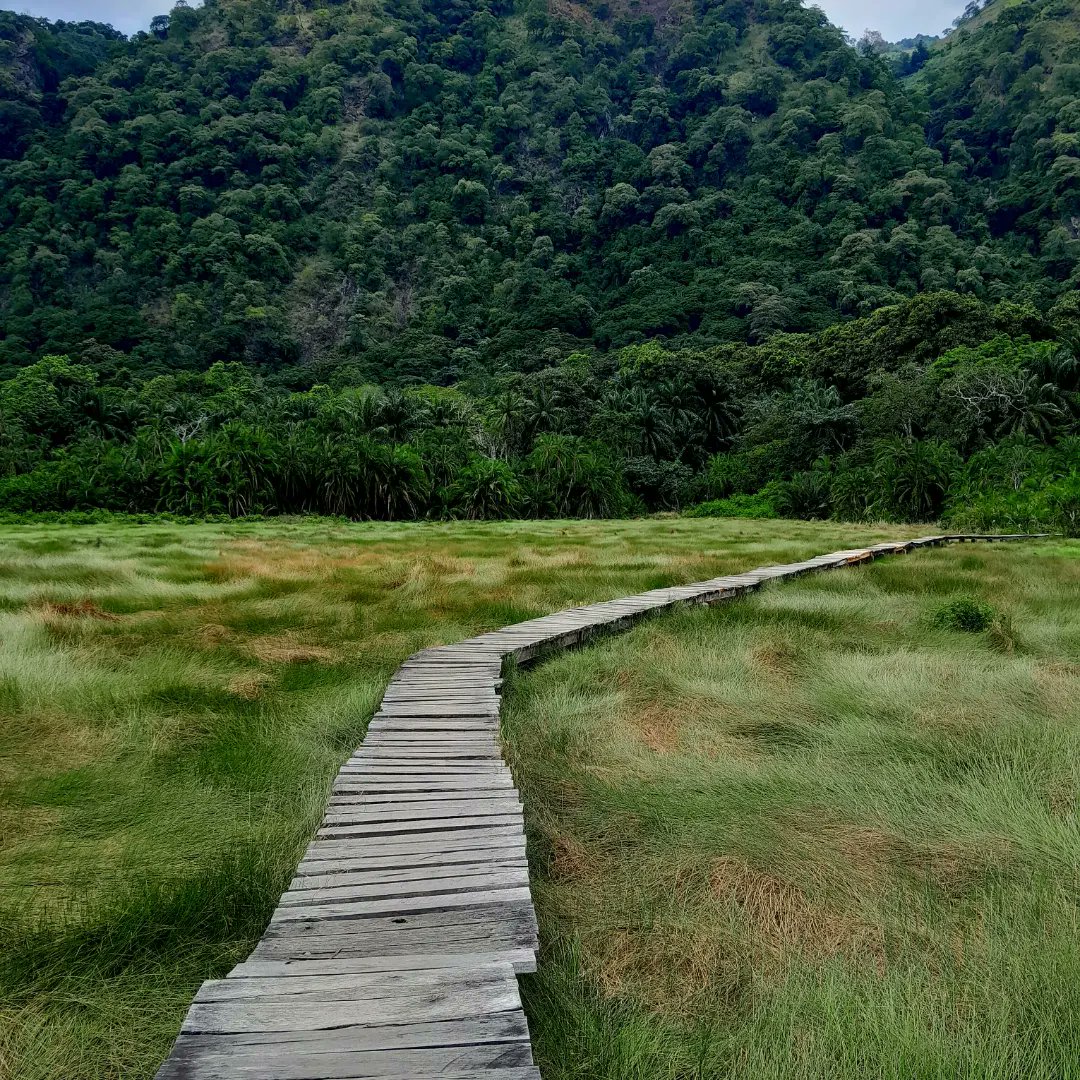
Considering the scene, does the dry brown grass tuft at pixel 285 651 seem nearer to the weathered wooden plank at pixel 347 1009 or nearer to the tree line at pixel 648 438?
the weathered wooden plank at pixel 347 1009

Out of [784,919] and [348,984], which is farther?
[784,919]

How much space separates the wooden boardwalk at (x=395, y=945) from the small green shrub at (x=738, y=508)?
43.5 metres

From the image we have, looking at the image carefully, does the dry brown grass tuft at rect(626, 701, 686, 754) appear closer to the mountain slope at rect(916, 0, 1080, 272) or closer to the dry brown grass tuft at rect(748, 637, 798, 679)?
the dry brown grass tuft at rect(748, 637, 798, 679)

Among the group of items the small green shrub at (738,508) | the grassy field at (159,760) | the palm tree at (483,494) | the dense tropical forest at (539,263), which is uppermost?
the dense tropical forest at (539,263)

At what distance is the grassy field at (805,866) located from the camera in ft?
7.14

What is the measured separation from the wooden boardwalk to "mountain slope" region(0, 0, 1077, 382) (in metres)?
83.2

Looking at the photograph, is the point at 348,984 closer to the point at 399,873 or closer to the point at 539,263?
the point at 399,873

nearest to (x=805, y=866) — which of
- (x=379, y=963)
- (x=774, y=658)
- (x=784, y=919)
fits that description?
(x=784, y=919)

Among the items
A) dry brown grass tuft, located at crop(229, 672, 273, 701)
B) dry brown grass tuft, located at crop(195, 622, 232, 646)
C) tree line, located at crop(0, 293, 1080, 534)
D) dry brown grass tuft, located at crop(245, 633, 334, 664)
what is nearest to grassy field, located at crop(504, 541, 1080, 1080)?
dry brown grass tuft, located at crop(229, 672, 273, 701)

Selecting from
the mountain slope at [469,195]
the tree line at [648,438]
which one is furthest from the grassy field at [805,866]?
the mountain slope at [469,195]

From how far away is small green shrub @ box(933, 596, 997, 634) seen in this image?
845 cm

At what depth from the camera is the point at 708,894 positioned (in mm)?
3055

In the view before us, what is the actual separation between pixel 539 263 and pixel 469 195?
21052 millimetres

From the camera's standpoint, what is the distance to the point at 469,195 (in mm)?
114500
